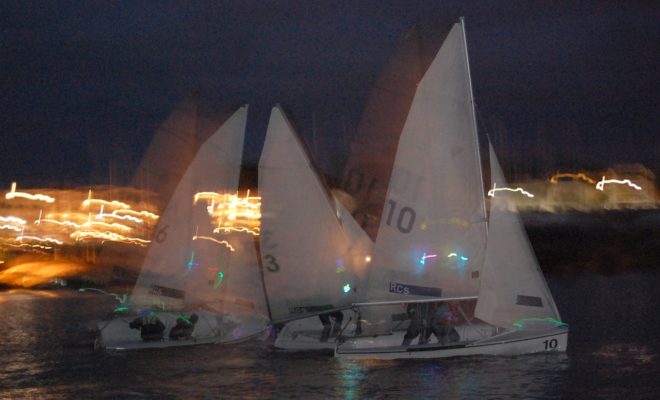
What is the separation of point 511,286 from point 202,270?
11.8 metres

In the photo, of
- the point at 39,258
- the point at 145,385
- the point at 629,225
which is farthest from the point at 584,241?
the point at 145,385

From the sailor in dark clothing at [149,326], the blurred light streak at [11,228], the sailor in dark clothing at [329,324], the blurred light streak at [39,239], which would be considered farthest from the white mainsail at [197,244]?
the blurred light streak at [11,228]

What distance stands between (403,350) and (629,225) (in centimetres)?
7876

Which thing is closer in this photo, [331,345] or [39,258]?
[331,345]

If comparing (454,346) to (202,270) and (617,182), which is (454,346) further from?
(617,182)

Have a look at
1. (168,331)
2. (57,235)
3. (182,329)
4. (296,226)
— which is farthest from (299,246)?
(57,235)

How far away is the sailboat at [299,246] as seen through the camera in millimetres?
31906

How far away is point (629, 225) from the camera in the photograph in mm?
100375

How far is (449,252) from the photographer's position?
1097 inches

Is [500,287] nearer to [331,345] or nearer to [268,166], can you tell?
[331,345]

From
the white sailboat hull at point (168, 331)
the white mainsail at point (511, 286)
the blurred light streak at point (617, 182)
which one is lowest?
the white sailboat hull at point (168, 331)

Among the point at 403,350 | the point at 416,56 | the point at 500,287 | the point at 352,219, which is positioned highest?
the point at 416,56

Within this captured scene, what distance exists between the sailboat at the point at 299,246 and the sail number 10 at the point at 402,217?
170 inches

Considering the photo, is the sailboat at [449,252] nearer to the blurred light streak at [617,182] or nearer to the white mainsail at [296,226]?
the white mainsail at [296,226]
